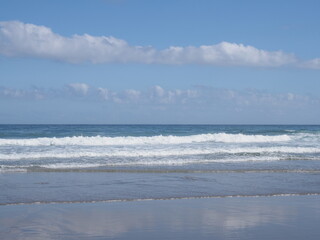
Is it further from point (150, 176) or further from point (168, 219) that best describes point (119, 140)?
point (168, 219)

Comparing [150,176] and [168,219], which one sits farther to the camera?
[150,176]

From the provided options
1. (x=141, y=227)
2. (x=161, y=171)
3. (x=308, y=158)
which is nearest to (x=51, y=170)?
(x=161, y=171)

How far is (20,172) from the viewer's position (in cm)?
1594

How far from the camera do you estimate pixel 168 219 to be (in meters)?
8.55

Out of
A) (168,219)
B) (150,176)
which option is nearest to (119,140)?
(150,176)

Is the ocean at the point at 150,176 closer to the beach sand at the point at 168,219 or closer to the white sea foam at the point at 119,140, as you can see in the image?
the beach sand at the point at 168,219

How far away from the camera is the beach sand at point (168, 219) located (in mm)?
7496

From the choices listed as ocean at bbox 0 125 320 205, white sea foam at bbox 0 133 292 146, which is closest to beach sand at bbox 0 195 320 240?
ocean at bbox 0 125 320 205

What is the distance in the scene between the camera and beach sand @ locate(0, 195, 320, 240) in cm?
750

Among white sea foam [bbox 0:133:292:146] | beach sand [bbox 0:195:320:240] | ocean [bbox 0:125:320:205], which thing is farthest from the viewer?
white sea foam [bbox 0:133:292:146]

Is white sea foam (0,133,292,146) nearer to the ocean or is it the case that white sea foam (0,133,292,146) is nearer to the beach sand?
the ocean

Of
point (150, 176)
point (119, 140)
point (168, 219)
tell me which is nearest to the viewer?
point (168, 219)

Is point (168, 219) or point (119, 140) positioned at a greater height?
point (119, 140)

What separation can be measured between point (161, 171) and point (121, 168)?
1.75m
